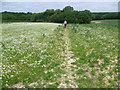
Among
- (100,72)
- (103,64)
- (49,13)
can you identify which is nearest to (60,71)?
(100,72)

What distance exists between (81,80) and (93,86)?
99cm

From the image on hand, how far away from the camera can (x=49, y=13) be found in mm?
133750

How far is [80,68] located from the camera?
11.7m

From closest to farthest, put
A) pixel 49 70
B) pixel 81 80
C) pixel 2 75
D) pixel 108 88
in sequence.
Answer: pixel 108 88 → pixel 81 80 → pixel 2 75 → pixel 49 70

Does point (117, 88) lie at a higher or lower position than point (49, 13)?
lower

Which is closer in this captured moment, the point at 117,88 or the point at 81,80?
the point at 117,88

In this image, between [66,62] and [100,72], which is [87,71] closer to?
[100,72]

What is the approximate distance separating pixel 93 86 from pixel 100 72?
84.4 inches

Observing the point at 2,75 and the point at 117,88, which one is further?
the point at 2,75

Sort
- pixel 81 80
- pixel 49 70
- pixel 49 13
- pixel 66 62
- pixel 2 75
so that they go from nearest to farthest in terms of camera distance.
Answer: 1. pixel 81 80
2. pixel 2 75
3. pixel 49 70
4. pixel 66 62
5. pixel 49 13

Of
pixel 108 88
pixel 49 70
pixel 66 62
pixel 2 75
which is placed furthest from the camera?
pixel 66 62

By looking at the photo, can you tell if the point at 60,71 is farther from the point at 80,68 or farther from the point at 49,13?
the point at 49,13

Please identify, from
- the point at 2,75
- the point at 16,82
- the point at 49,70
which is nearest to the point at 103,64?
the point at 49,70

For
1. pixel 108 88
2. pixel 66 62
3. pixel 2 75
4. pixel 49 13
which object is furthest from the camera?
pixel 49 13
